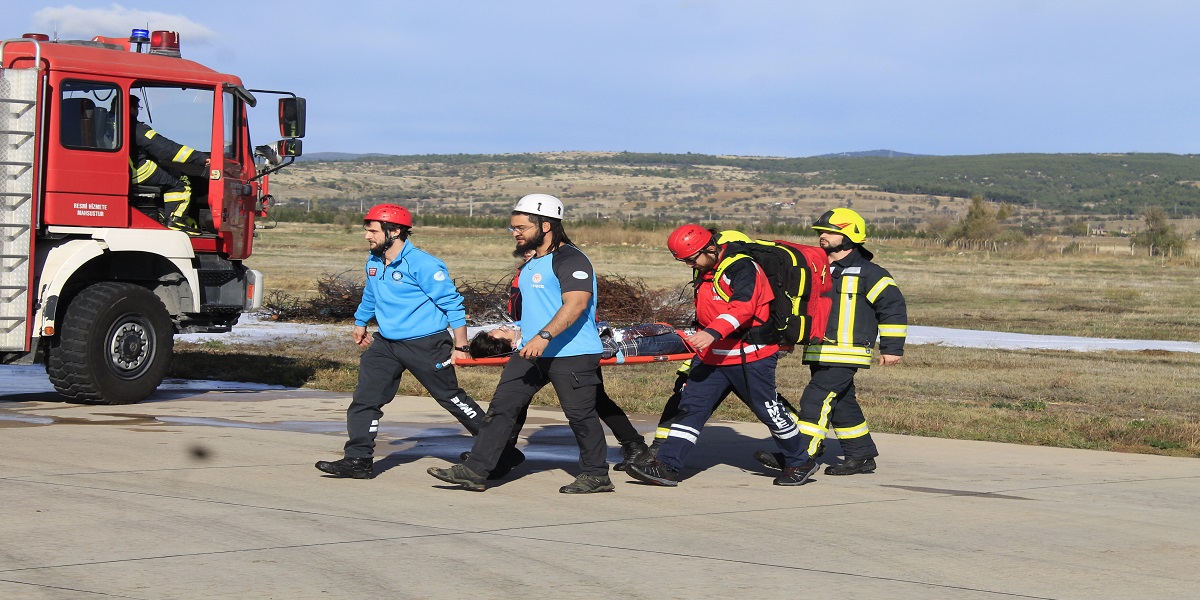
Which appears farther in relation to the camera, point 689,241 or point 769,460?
point 769,460

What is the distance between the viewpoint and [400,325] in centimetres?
887

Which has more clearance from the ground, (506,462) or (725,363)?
(725,363)

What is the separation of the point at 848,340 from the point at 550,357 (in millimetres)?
2258

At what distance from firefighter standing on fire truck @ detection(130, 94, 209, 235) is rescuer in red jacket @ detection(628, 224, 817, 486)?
6257mm

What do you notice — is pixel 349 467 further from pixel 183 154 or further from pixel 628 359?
pixel 183 154

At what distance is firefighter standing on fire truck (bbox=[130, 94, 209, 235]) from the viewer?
12.8m

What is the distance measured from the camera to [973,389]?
15391 mm

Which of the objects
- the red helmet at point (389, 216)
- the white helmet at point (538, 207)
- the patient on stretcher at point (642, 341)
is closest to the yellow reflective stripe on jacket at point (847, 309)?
the patient on stretcher at point (642, 341)

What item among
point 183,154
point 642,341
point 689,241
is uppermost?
point 183,154

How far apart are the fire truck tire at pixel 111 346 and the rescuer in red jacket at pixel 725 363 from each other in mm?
5863

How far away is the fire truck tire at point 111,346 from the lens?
12188 mm

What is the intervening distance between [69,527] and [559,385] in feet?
9.61

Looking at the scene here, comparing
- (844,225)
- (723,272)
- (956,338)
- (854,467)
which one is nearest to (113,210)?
(723,272)

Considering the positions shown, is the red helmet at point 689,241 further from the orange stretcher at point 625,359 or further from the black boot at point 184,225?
the black boot at point 184,225
